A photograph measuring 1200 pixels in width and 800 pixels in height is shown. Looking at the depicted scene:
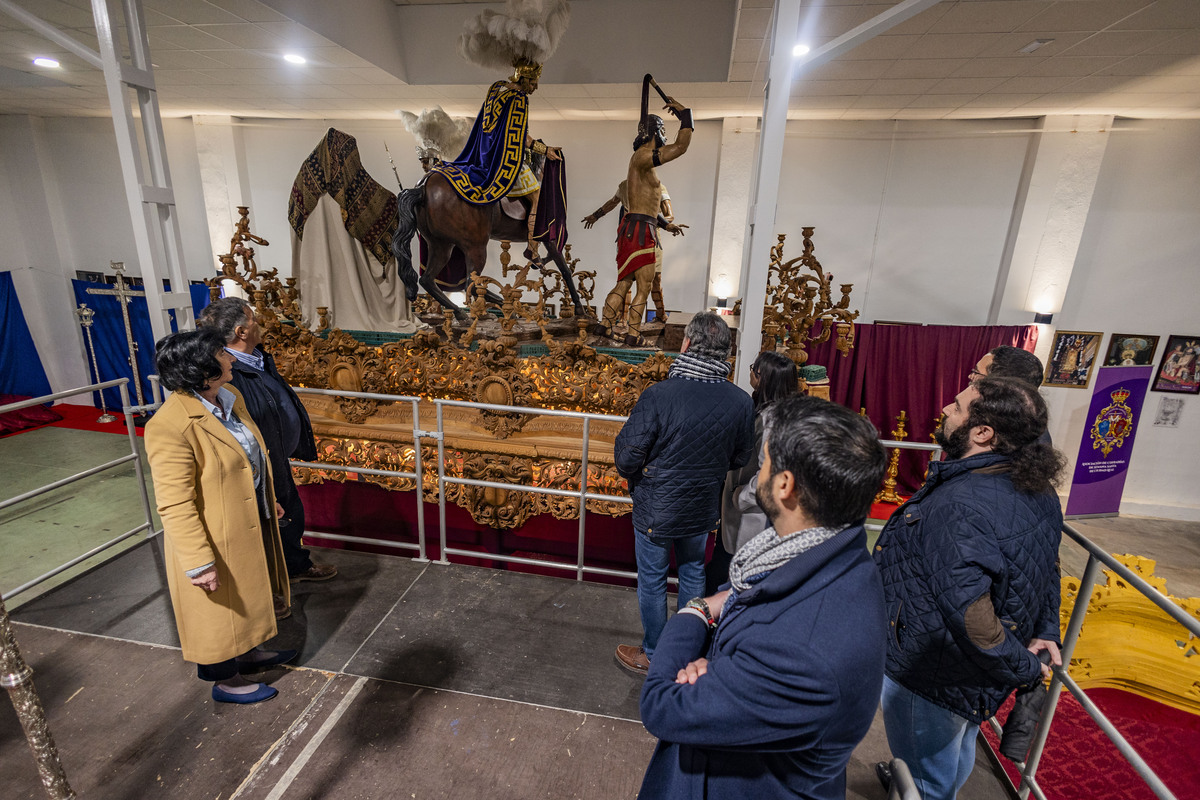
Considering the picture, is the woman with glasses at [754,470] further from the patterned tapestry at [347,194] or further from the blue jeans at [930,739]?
the patterned tapestry at [347,194]

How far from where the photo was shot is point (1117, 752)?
3.25 m

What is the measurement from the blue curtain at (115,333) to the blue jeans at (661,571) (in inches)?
310

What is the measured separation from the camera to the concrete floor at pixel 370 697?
68.0 inches

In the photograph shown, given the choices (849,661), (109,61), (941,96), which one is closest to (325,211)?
(109,61)

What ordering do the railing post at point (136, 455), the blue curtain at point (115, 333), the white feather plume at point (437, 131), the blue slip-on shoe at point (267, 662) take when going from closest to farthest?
the blue slip-on shoe at point (267, 662)
the railing post at point (136, 455)
the white feather plume at point (437, 131)
the blue curtain at point (115, 333)

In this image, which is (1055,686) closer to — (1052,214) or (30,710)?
(30,710)

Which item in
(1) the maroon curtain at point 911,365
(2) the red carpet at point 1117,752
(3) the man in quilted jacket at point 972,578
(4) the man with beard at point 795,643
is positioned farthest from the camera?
(1) the maroon curtain at point 911,365

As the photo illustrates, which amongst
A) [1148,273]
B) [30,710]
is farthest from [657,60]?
[1148,273]

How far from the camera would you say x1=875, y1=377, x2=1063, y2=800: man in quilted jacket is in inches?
48.8

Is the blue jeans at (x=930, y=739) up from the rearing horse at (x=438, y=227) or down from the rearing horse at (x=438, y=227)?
down

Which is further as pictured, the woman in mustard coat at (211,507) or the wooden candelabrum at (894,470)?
the wooden candelabrum at (894,470)

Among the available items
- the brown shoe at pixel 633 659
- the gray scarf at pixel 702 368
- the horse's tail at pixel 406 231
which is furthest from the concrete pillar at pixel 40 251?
the gray scarf at pixel 702 368

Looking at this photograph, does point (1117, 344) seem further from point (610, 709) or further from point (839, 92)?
point (610, 709)

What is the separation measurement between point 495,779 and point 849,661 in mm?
1503
